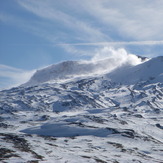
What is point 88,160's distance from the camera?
299ft

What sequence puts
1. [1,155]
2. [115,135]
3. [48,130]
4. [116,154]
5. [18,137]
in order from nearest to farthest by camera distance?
[1,155]
[116,154]
[18,137]
[115,135]
[48,130]

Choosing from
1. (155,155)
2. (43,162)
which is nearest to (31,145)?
(43,162)

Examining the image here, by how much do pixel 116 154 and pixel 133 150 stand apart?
1736 centimetres

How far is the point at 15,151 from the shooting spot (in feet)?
318

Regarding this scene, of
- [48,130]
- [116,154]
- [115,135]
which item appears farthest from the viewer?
[48,130]

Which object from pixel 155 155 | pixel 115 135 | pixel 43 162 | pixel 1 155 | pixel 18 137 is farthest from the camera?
pixel 115 135

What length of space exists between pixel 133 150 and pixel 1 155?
2268 inches

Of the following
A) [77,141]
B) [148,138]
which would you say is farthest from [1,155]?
[148,138]

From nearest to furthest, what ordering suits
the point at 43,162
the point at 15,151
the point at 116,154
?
the point at 43,162, the point at 15,151, the point at 116,154

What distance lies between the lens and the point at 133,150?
407ft

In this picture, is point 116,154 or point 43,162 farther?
point 116,154

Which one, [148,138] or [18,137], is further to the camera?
[148,138]

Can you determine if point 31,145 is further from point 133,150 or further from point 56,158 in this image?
point 133,150

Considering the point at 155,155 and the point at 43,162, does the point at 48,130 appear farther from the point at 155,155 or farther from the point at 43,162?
the point at 43,162
